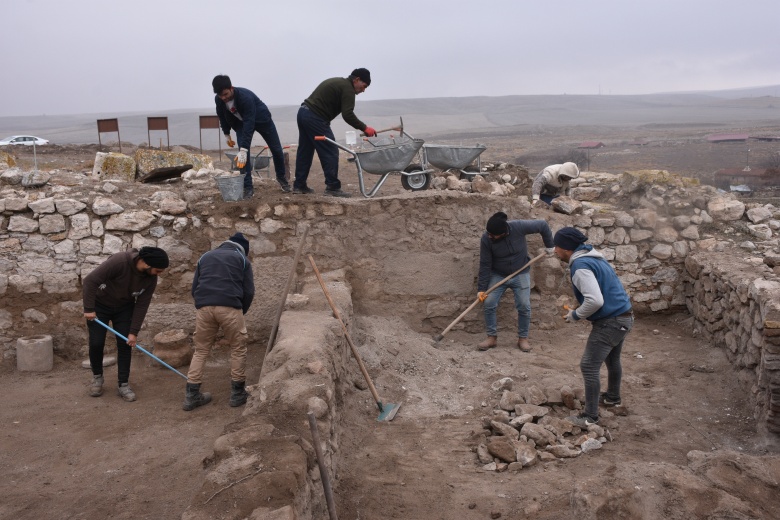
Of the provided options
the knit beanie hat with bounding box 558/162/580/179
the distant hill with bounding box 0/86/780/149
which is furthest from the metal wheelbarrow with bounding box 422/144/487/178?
the distant hill with bounding box 0/86/780/149

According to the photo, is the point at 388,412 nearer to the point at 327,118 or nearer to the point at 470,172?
the point at 327,118

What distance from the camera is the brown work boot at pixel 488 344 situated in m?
6.76

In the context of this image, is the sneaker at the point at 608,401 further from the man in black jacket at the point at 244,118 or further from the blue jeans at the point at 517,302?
the man in black jacket at the point at 244,118

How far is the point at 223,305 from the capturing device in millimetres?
5168

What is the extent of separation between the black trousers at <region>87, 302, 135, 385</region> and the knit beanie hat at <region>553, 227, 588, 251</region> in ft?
12.6

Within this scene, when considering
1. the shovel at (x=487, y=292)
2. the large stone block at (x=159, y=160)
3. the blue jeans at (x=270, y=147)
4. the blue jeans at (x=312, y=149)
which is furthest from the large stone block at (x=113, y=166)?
the shovel at (x=487, y=292)

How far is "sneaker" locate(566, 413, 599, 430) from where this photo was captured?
4.73 m

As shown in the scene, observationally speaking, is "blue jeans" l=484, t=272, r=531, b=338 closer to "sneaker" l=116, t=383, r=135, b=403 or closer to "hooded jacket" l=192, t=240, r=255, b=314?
"hooded jacket" l=192, t=240, r=255, b=314

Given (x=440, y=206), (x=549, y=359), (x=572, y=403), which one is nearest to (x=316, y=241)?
(x=440, y=206)

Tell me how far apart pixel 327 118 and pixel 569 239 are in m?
3.55

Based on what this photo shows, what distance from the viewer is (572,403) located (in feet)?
16.8

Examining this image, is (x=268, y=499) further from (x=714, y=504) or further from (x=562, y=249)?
(x=562, y=249)

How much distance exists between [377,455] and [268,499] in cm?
159

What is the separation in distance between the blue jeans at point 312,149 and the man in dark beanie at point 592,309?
327cm
